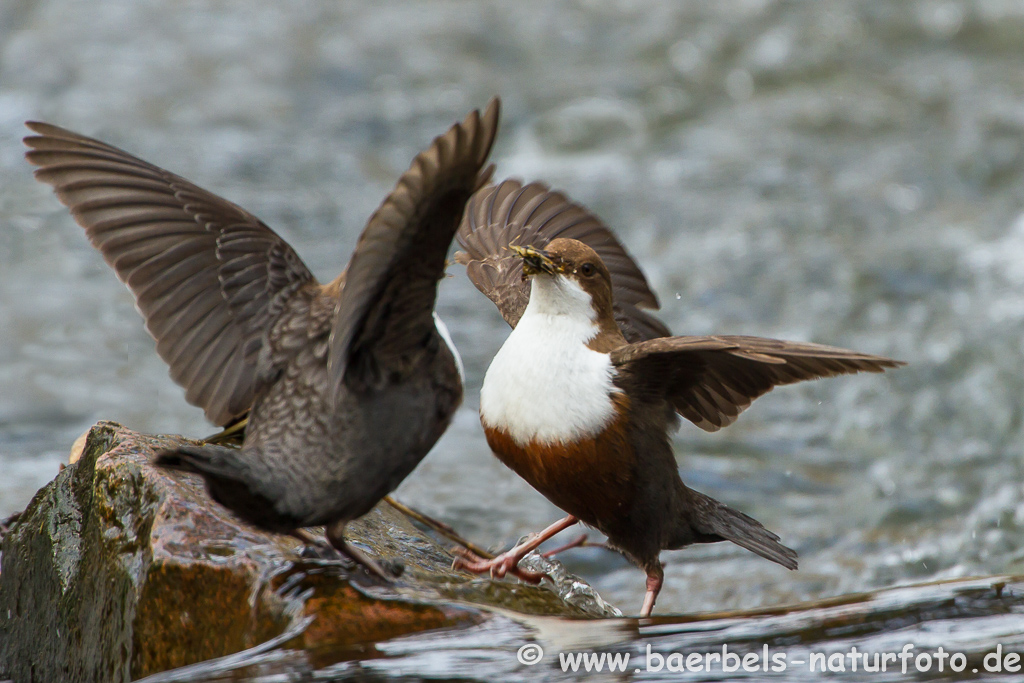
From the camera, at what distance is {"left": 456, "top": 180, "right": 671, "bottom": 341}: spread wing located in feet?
15.6

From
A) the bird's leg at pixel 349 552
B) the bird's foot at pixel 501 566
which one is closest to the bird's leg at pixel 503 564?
the bird's foot at pixel 501 566

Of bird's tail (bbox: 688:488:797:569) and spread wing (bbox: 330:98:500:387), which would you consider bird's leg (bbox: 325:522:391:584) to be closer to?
spread wing (bbox: 330:98:500:387)

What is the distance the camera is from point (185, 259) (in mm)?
3449

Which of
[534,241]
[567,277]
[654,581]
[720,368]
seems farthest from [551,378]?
[534,241]

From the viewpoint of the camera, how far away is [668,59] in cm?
1114

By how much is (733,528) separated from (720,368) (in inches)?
26.6

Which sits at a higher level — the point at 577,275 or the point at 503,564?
the point at 577,275

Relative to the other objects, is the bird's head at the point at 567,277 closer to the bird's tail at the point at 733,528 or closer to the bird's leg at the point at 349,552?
the bird's tail at the point at 733,528

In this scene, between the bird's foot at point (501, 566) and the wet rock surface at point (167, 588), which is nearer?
Result: the wet rock surface at point (167, 588)

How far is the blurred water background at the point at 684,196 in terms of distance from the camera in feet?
20.5

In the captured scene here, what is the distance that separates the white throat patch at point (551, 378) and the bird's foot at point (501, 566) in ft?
1.66

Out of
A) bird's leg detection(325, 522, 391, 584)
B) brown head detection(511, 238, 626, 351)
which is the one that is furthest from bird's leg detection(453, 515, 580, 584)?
bird's leg detection(325, 522, 391, 584)

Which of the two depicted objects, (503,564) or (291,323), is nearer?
(291,323)
